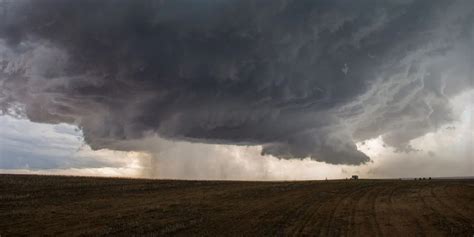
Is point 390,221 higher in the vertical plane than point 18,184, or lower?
lower

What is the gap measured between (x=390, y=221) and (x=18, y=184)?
3898 centimetres

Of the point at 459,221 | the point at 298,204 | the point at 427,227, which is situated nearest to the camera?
the point at 427,227

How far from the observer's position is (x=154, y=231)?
72.3 feet

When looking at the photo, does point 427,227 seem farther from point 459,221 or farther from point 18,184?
point 18,184

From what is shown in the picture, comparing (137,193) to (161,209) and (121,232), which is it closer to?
(161,209)

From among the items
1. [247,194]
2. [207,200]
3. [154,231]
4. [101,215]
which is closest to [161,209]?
[101,215]

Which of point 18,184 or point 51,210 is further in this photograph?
point 18,184

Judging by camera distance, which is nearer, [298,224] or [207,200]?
[298,224]

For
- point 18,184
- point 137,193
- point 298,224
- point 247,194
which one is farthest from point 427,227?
point 18,184

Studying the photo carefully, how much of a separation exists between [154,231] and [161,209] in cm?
996

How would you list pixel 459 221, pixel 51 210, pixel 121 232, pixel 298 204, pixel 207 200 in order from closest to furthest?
pixel 121 232
pixel 459 221
pixel 51 210
pixel 298 204
pixel 207 200

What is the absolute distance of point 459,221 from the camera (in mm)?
24906

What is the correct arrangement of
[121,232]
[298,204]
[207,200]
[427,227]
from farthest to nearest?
[207,200] < [298,204] < [427,227] < [121,232]

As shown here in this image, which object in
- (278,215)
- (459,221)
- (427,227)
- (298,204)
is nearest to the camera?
(427,227)
